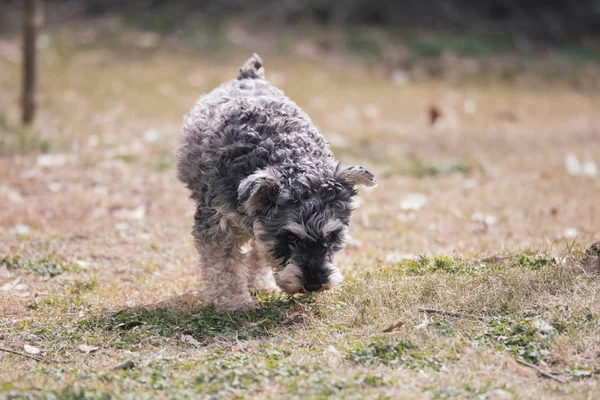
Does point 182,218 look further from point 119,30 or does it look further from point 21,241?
point 119,30

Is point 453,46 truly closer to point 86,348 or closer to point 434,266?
point 434,266

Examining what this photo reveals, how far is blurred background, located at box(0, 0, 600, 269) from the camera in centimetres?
855

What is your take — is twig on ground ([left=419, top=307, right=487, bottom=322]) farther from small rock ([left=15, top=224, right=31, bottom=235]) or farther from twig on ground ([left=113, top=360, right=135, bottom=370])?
small rock ([left=15, top=224, right=31, bottom=235])

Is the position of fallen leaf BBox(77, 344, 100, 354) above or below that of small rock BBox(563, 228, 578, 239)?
below

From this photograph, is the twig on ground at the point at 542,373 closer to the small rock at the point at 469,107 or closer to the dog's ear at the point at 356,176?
the dog's ear at the point at 356,176

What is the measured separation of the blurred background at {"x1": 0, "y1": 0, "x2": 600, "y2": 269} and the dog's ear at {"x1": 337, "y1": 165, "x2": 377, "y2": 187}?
5.14ft

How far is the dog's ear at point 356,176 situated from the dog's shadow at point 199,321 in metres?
1.00

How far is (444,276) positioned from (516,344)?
1144 millimetres

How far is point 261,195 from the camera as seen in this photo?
18.6ft

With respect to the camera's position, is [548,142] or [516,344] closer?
[516,344]

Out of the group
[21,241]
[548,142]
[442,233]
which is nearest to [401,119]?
[548,142]

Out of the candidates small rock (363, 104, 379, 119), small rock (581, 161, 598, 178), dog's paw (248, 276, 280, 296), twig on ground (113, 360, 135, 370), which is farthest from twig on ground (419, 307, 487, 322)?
small rock (363, 104, 379, 119)

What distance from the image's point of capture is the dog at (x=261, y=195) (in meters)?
5.56

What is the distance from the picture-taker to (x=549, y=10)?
21.4m
